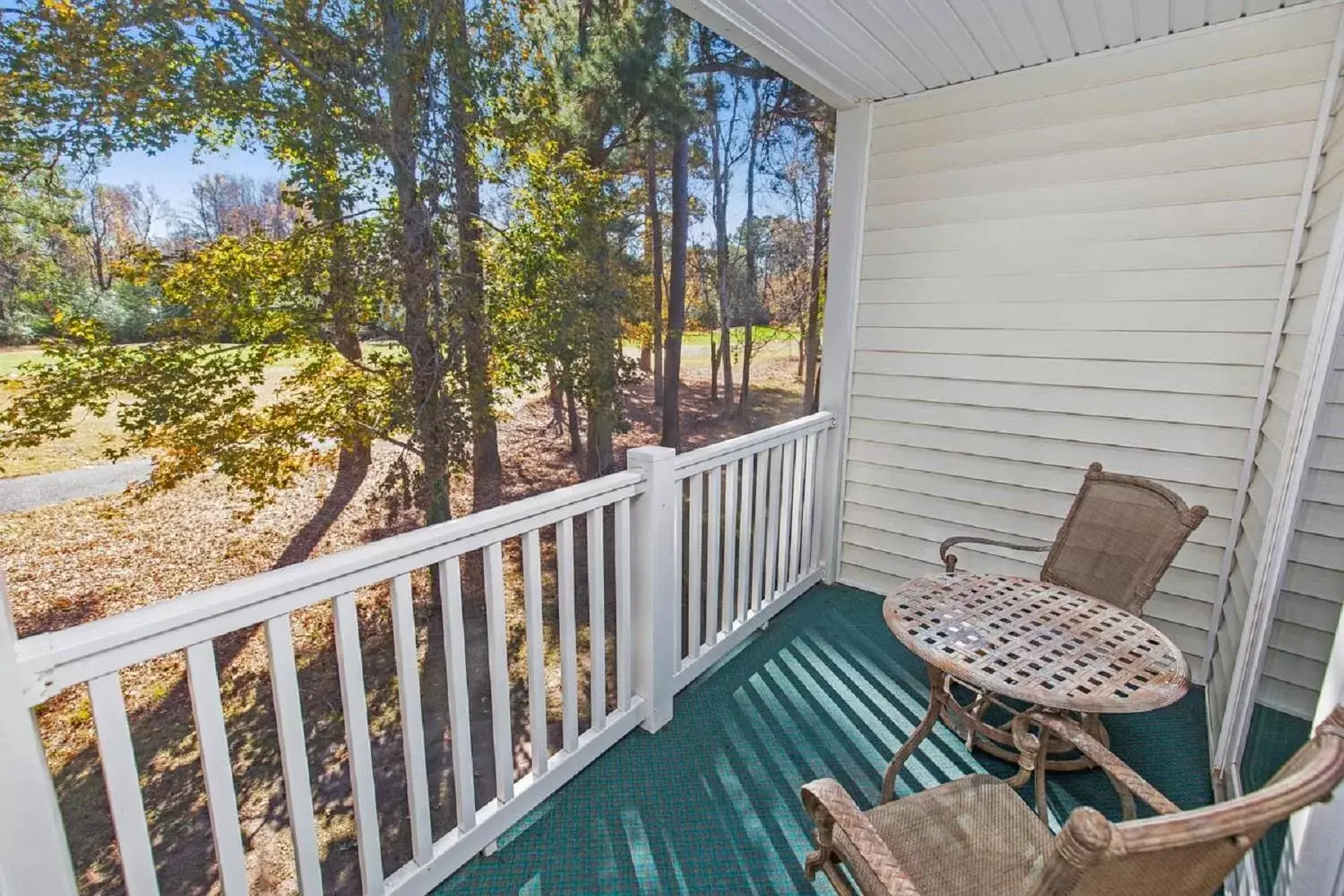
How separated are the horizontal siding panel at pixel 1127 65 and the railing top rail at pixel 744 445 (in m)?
1.60

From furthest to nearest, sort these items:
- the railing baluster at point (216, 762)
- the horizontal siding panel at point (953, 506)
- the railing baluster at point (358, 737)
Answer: the horizontal siding panel at point (953, 506)
the railing baluster at point (358, 737)
the railing baluster at point (216, 762)

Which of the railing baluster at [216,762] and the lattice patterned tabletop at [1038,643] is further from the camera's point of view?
the lattice patterned tabletop at [1038,643]

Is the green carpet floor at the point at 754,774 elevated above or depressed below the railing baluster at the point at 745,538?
below

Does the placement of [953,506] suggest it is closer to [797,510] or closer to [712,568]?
[797,510]

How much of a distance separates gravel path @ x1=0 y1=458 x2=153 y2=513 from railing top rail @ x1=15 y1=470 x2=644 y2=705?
1.97 meters

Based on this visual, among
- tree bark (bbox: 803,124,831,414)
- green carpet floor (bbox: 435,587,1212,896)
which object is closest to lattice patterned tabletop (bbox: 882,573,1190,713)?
green carpet floor (bbox: 435,587,1212,896)

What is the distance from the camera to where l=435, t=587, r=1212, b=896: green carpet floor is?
71.8 inches

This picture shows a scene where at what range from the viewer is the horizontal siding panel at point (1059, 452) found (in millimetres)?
2658

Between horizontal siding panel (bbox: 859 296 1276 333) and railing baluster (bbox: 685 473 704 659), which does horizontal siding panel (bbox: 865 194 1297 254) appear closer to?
horizontal siding panel (bbox: 859 296 1276 333)

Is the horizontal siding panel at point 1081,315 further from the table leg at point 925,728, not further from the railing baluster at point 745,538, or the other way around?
the table leg at point 925,728

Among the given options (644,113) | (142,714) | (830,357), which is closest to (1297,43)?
(830,357)

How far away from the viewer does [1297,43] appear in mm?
2297

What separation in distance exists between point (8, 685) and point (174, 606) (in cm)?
22

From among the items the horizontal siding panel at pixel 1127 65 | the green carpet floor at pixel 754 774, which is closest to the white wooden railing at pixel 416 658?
the green carpet floor at pixel 754 774
